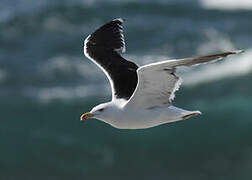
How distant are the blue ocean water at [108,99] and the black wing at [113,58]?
10.8 metres

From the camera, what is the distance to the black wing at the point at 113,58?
7.57 metres

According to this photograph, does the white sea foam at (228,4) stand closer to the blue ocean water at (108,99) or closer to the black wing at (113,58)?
the blue ocean water at (108,99)

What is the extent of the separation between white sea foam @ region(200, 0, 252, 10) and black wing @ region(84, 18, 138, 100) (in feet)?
57.5

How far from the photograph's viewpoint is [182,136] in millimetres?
20641

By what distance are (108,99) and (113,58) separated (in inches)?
498

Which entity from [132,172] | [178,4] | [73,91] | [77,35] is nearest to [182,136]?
[132,172]

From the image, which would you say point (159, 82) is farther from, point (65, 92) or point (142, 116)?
point (65, 92)

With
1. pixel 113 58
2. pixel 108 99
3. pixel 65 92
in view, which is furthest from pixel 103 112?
pixel 65 92

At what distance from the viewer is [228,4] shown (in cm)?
2630

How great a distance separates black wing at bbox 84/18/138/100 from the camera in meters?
7.57

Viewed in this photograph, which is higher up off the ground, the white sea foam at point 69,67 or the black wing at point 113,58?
the black wing at point 113,58

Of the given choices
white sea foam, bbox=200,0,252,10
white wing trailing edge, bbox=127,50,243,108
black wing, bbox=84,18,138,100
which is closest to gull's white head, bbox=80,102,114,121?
white wing trailing edge, bbox=127,50,243,108

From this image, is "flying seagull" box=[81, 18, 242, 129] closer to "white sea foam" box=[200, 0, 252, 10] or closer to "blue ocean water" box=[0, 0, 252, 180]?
"blue ocean water" box=[0, 0, 252, 180]

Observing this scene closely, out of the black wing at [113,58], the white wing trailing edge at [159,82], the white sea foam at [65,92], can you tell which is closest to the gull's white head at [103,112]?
the white wing trailing edge at [159,82]
